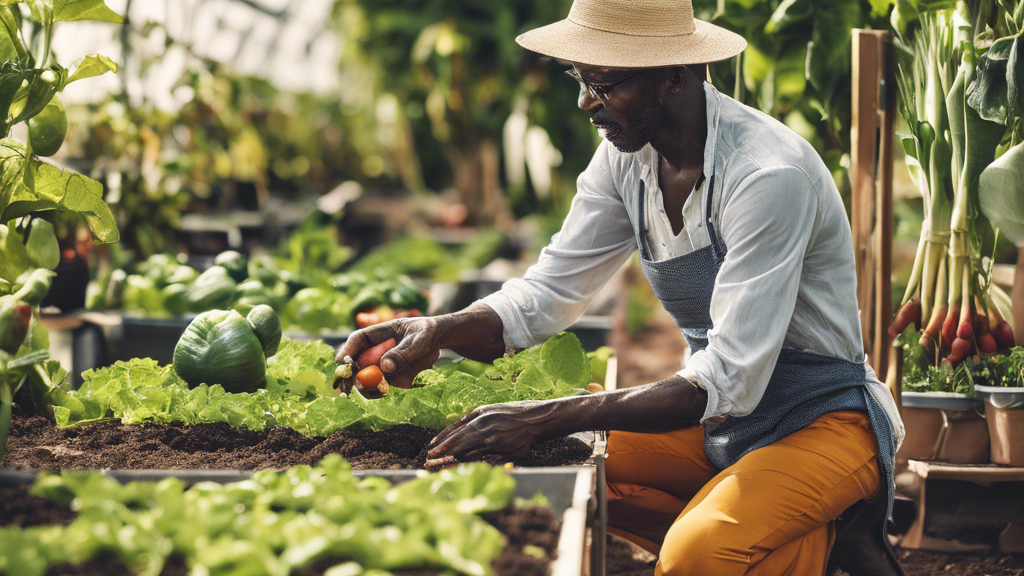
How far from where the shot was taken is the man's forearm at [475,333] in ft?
8.07

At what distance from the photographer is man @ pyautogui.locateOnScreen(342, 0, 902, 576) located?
6.64ft

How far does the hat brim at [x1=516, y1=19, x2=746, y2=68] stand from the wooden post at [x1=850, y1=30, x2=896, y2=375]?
3.14 ft

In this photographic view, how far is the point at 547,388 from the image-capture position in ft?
7.71

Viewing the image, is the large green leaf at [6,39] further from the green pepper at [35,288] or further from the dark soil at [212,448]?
the dark soil at [212,448]

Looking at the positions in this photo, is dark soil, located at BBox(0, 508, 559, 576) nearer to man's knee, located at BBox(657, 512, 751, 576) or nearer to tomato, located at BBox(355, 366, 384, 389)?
man's knee, located at BBox(657, 512, 751, 576)

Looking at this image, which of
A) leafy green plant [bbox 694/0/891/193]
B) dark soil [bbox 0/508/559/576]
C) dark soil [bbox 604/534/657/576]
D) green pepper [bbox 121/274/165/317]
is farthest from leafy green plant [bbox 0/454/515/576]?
green pepper [bbox 121/274/165/317]

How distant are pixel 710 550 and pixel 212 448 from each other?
3.69 feet

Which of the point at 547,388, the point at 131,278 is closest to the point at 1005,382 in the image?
the point at 547,388

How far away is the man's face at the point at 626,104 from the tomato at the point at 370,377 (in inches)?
31.5

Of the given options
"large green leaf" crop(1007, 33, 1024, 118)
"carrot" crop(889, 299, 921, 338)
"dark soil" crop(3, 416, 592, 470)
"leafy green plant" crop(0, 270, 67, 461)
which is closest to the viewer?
"leafy green plant" crop(0, 270, 67, 461)

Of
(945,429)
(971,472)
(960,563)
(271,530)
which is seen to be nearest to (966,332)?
(945,429)

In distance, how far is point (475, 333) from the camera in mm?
2512

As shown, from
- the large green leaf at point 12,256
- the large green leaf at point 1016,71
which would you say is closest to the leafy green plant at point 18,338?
the large green leaf at point 12,256

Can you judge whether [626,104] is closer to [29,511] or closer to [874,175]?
[874,175]
